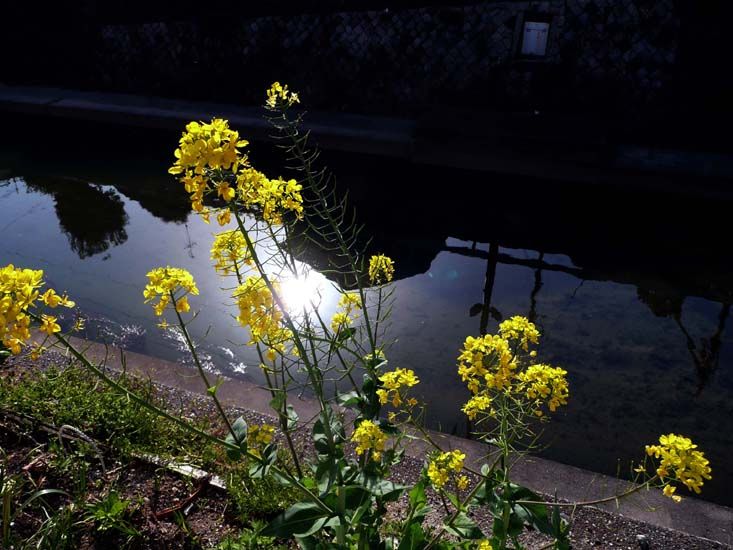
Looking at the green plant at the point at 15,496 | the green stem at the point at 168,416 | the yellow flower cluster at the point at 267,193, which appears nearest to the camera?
the green stem at the point at 168,416

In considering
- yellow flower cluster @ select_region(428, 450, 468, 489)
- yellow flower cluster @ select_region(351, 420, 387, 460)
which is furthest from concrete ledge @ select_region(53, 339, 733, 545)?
yellow flower cluster @ select_region(351, 420, 387, 460)

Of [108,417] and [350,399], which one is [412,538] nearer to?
[350,399]

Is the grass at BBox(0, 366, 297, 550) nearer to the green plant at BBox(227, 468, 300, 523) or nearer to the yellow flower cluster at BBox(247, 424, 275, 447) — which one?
the green plant at BBox(227, 468, 300, 523)

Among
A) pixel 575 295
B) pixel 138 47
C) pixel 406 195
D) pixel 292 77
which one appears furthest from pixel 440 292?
pixel 138 47

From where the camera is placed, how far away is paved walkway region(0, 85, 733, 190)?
6.65 m

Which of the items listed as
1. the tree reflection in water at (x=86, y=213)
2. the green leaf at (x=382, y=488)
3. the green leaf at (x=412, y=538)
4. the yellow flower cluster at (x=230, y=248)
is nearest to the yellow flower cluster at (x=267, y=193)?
the yellow flower cluster at (x=230, y=248)

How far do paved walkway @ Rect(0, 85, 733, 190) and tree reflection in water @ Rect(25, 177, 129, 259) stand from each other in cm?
205

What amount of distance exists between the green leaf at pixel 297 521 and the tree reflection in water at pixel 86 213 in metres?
4.53

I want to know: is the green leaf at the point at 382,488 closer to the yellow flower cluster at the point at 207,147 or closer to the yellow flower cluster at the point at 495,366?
the yellow flower cluster at the point at 495,366

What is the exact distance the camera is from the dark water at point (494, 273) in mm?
3701

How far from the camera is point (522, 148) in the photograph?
706 centimetres

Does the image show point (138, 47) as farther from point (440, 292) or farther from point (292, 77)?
point (440, 292)

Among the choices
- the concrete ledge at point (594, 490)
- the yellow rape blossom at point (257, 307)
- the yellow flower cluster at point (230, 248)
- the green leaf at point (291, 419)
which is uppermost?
the yellow flower cluster at point (230, 248)

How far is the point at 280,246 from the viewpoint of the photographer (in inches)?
66.4
